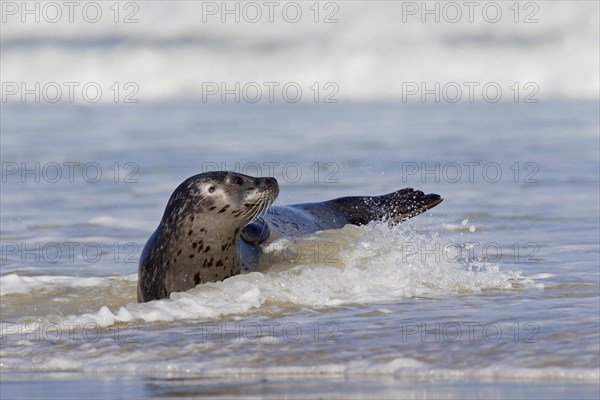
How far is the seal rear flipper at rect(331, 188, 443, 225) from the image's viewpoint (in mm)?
8484

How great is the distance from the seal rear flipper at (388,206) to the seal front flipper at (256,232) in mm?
961

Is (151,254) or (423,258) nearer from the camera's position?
(151,254)

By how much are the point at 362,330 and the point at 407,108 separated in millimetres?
14408

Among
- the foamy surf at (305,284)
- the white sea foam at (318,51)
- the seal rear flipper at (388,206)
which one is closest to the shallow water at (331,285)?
the foamy surf at (305,284)

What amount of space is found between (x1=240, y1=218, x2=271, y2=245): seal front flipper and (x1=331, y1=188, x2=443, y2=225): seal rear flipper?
96cm

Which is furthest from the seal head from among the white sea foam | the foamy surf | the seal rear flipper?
the white sea foam

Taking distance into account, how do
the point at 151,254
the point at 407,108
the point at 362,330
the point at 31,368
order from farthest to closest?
the point at 407,108 → the point at 151,254 → the point at 362,330 → the point at 31,368

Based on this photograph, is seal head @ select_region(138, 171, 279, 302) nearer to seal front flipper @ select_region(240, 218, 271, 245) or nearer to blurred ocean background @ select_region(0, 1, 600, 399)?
blurred ocean background @ select_region(0, 1, 600, 399)

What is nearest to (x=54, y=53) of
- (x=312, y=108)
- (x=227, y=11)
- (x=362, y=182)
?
(x=227, y=11)

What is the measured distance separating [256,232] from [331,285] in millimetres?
928

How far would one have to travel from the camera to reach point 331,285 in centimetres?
688

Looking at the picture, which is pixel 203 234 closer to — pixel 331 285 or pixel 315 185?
pixel 331 285

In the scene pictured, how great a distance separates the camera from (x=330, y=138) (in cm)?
1545

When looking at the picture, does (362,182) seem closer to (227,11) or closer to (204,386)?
(204,386)
